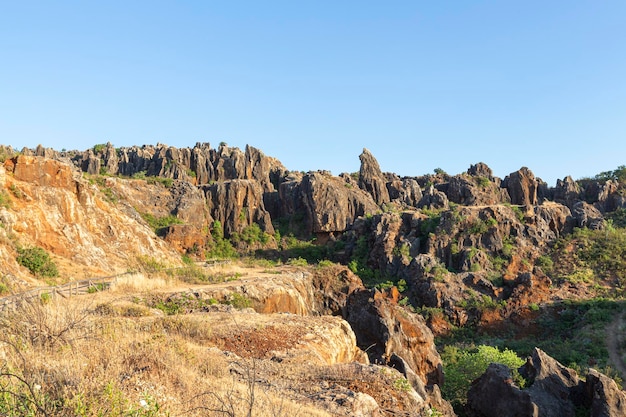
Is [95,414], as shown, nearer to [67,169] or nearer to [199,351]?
[199,351]

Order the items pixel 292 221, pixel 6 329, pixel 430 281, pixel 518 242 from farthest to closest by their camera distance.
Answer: pixel 292 221 < pixel 518 242 < pixel 430 281 < pixel 6 329

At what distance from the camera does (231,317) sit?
1312 centimetres

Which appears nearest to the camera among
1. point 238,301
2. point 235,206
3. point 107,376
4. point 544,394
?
point 107,376

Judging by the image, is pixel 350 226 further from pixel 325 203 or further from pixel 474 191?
pixel 474 191

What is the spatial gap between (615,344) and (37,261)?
29506 mm

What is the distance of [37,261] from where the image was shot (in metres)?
19.3

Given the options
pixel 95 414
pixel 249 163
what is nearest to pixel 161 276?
pixel 95 414

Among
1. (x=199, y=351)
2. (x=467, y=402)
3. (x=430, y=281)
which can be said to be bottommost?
(x=467, y=402)

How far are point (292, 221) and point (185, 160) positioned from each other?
1643 cm

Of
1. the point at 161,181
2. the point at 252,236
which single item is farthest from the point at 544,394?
the point at 161,181

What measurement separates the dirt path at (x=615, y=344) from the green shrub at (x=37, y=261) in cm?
2658

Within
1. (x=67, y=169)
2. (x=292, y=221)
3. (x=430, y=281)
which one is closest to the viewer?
(x=67, y=169)

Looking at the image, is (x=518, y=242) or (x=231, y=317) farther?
(x=518, y=242)

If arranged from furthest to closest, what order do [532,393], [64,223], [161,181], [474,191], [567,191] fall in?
1. [567,191]
2. [474,191]
3. [161,181]
4. [64,223]
5. [532,393]
